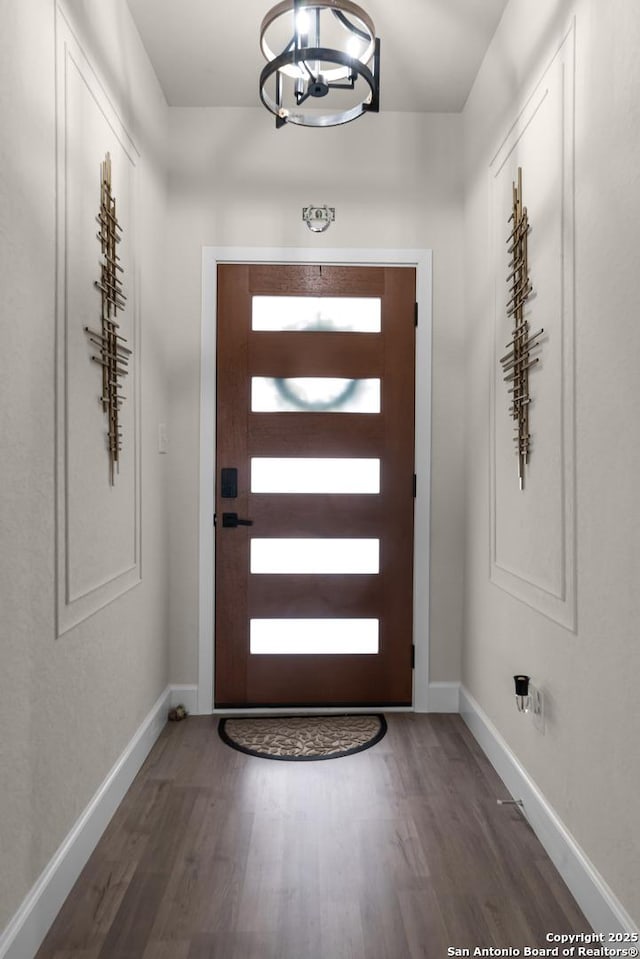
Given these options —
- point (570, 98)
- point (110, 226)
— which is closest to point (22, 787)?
point (110, 226)

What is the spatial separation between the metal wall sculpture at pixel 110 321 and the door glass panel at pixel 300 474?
0.88 meters

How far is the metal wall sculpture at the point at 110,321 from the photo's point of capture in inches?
80.3

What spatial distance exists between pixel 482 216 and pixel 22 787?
269 cm

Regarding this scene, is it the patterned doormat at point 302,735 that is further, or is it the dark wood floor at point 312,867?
the patterned doormat at point 302,735

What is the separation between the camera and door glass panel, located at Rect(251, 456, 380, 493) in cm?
298

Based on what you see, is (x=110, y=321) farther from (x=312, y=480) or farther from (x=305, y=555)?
(x=305, y=555)

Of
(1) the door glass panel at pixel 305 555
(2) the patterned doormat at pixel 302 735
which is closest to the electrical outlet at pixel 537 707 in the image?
(2) the patterned doormat at pixel 302 735

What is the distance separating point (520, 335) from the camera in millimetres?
2184

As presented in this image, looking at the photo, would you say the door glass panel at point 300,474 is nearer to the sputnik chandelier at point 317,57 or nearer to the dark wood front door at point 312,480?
the dark wood front door at point 312,480

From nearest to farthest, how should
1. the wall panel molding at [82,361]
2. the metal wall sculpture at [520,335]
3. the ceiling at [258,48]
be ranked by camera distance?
the wall panel molding at [82,361]
the metal wall sculpture at [520,335]
the ceiling at [258,48]

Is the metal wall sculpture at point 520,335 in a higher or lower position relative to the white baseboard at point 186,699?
higher

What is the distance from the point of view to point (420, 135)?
3012mm

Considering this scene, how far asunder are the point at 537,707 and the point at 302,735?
1.15 m

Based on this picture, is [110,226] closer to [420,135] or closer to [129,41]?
[129,41]
